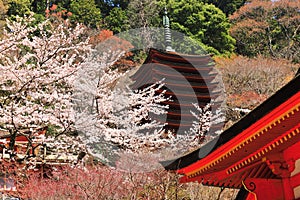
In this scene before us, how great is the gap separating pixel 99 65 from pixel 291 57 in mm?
20820

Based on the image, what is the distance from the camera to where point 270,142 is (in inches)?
132

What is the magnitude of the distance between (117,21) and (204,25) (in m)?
7.55

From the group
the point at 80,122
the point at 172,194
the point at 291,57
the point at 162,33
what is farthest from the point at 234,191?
the point at 162,33

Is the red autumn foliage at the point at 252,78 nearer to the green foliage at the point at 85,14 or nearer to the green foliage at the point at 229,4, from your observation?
the green foliage at the point at 85,14

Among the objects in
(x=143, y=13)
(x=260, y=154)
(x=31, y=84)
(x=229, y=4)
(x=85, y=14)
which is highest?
(x=229, y=4)

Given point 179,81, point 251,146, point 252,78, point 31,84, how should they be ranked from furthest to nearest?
point 252,78 < point 179,81 < point 31,84 < point 251,146

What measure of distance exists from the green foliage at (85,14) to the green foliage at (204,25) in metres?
6.59

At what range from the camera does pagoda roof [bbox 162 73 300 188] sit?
2854 millimetres

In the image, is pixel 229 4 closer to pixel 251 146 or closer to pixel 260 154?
pixel 260 154

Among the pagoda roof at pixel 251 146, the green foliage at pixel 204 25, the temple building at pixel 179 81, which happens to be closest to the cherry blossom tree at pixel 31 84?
the pagoda roof at pixel 251 146

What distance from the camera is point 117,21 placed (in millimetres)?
31281

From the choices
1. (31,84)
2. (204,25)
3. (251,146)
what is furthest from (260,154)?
(204,25)

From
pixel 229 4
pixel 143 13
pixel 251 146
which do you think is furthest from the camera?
pixel 229 4

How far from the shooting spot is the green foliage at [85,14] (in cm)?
2998
